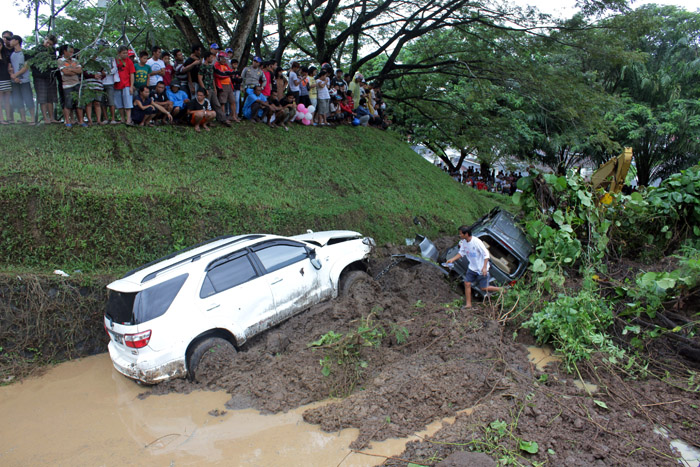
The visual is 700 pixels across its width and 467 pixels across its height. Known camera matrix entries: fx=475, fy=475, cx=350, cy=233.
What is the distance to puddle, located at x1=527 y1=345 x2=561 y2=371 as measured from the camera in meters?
6.60

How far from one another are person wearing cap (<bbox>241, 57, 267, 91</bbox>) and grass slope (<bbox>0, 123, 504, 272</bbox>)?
1197 millimetres

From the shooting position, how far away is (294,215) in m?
10.3

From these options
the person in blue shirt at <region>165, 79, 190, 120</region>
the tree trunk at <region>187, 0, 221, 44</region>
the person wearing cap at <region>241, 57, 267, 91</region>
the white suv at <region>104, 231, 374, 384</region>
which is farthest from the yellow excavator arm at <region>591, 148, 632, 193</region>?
the tree trunk at <region>187, 0, 221, 44</region>

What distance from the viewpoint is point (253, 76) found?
41.2ft

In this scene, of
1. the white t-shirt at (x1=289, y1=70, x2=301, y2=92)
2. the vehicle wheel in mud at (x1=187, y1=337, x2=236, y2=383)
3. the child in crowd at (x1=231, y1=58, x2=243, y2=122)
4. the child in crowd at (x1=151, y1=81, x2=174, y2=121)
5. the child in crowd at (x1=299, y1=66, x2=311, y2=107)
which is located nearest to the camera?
the vehicle wheel in mud at (x1=187, y1=337, x2=236, y2=383)

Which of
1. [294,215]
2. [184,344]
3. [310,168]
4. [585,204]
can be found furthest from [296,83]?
[184,344]

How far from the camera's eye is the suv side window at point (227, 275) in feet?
21.0

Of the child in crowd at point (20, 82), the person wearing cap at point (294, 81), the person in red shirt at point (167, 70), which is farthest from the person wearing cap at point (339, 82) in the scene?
the child in crowd at point (20, 82)

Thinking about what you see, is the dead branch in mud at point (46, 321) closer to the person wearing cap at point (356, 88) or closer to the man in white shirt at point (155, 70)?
the man in white shirt at point (155, 70)

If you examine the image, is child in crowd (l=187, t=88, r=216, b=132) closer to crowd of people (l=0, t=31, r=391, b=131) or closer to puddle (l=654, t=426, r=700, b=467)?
crowd of people (l=0, t=31, r=391, b=131)

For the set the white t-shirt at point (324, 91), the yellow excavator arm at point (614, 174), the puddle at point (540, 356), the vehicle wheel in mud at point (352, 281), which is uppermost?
the white t-shirt at point (324, 91)

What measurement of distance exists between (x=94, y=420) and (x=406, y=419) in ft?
12.0

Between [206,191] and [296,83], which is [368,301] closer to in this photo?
[206,191]

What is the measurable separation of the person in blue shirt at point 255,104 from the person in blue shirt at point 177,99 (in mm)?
1801
